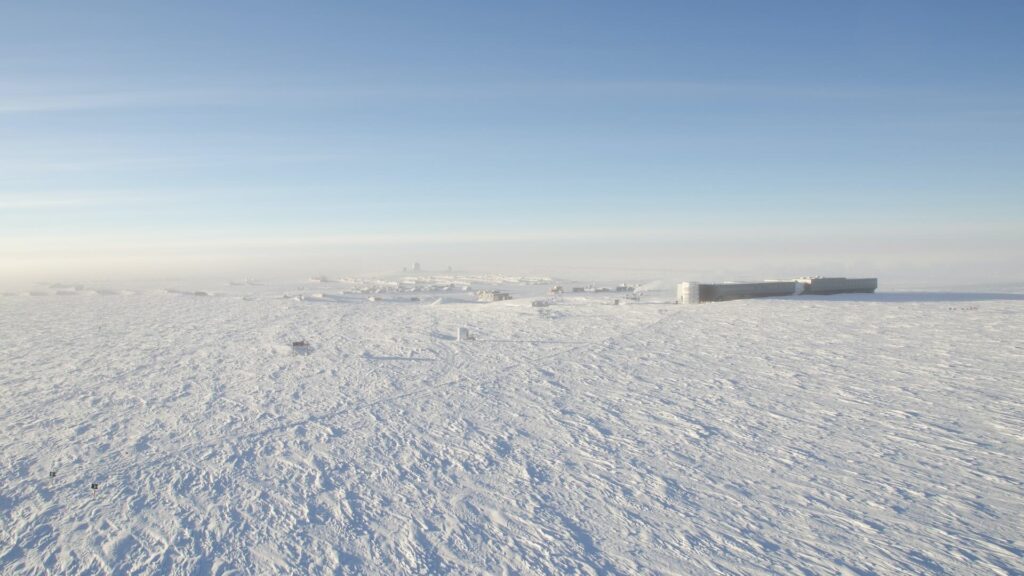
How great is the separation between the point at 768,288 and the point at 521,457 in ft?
77.7

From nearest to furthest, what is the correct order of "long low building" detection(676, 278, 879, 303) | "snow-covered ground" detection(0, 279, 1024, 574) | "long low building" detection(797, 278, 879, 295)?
"snow-covered ground" detection(0, 279, 1024, 574) < "long low building" detection(676, 278, 879, 303) < "long low building" detection(797, 278, 879, 295)

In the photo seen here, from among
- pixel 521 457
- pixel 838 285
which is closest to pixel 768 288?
pixel 838 285

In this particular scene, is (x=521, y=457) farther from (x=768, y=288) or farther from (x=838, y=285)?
(x=838, y=285)

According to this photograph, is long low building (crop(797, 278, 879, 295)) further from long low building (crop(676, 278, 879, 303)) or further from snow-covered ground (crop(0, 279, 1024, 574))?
snow-covered ground (crop(0, 279, 1024, 574))

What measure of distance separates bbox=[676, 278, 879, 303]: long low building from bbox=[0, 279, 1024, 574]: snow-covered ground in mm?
9452

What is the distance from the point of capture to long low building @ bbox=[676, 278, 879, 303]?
81.6 ft

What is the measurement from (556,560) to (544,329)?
13.4m

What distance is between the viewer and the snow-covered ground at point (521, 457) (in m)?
5.40

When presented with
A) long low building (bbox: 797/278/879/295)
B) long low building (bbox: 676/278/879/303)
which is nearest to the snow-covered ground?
long low building (bbox: 676/278/879/303)

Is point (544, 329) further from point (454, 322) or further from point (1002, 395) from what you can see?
point (1002, 395)

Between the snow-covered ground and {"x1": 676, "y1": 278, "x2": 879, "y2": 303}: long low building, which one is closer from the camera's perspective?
the snow-covered ground

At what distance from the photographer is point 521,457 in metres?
7.54

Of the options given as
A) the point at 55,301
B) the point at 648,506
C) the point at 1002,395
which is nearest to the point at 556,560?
the point at 648,506

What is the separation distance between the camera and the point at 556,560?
5230mm
